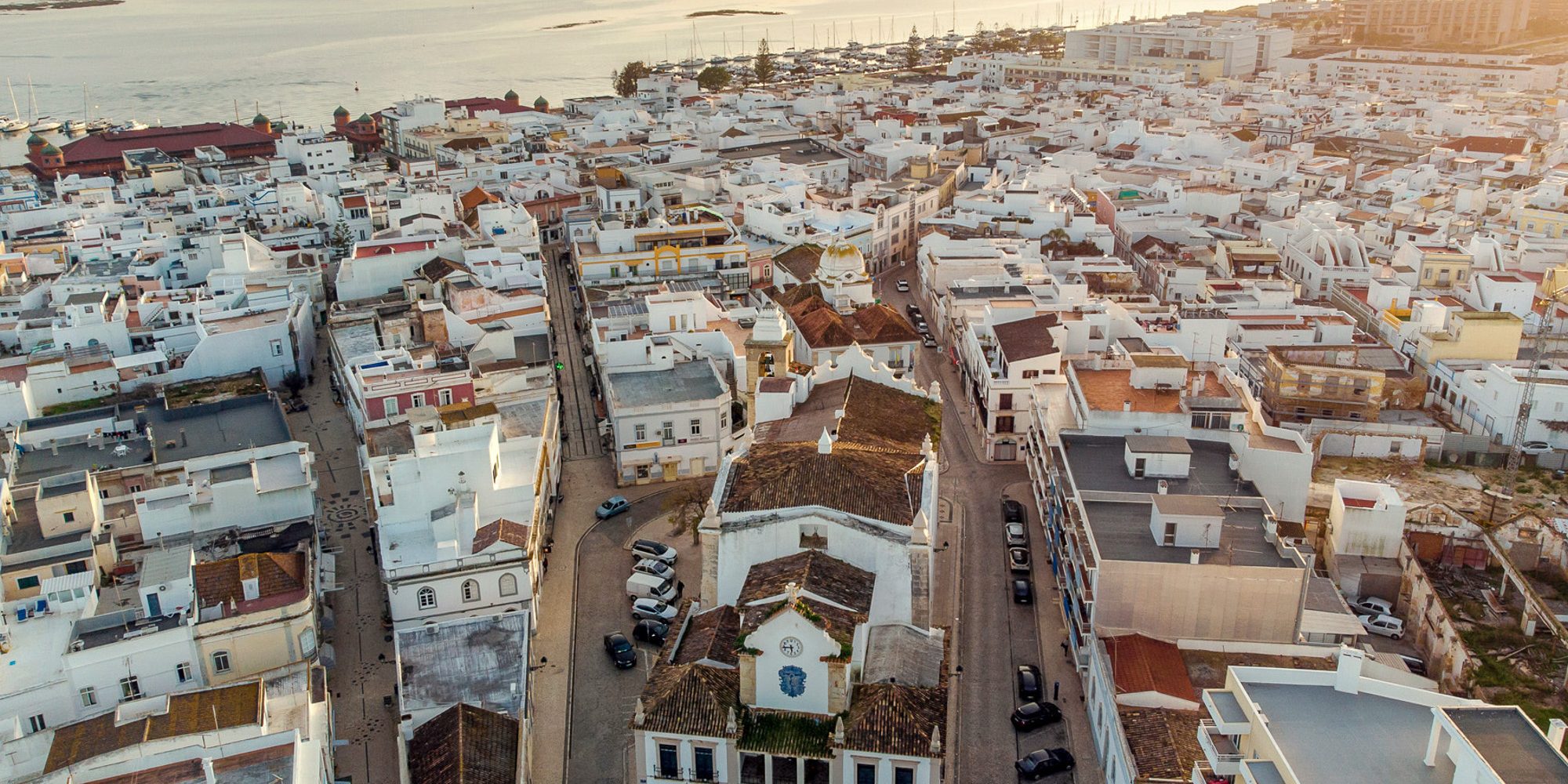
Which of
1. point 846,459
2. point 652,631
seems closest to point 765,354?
point 846,459

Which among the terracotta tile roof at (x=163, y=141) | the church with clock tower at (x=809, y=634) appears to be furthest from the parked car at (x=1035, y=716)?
the terracotta tile roof at (x=163, y=141)

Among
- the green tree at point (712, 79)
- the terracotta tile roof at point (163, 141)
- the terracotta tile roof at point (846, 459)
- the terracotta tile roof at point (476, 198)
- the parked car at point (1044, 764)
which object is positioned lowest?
the parked car at point (1044, 764)

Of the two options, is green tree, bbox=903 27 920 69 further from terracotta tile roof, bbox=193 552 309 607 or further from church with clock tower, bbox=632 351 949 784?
terracotta tile roof, bbox=193 552 309 607

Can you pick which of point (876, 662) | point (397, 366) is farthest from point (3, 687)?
point (876, 662)

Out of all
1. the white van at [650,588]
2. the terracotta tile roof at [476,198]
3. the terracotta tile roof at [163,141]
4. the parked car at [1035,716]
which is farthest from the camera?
the terracotta tile roof at [163,141]

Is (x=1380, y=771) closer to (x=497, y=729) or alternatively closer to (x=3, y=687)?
(x=497, y=729)

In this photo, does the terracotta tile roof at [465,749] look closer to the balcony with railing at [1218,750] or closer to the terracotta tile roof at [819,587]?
the terracotta tile roof at [819,587]
